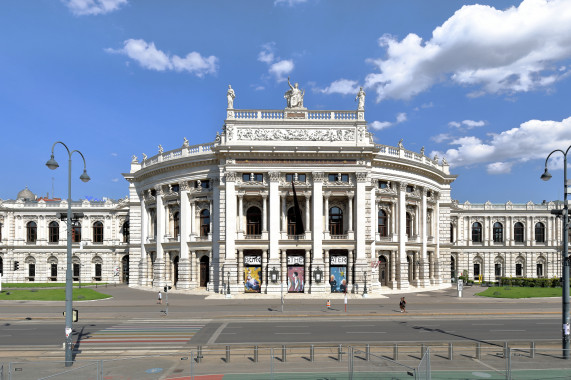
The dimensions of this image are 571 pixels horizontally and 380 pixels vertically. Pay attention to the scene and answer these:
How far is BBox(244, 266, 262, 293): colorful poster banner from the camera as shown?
50688 mm

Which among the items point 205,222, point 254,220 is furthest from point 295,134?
point 205,222

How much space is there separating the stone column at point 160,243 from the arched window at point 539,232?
7352cm

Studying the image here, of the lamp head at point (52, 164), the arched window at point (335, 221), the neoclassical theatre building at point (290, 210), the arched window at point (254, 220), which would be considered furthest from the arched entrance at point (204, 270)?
the lamp head at point (52, 164)

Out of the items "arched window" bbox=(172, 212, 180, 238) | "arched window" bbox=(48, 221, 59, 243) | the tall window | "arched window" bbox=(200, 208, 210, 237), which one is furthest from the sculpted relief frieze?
"arched window" bbox=(48, 221, 59, 243)

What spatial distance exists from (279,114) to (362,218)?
16181 millimetres

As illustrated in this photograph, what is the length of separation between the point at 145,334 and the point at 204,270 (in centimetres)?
2981

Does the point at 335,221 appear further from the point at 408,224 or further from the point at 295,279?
the point at 408,224

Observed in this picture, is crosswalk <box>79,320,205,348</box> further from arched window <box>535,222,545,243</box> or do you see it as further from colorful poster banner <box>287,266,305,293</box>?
arched window <box>535,222,545,243</box>

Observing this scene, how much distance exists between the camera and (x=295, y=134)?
51.3 meters

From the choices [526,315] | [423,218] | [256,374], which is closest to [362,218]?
[423,218]

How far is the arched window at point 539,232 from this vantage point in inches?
3403

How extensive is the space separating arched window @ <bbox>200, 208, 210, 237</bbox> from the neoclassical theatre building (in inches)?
5.2

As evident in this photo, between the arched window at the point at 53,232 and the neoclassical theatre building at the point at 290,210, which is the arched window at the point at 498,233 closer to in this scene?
the neoclassical theatre building at the point at 290,210

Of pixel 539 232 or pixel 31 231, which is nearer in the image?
pixel 31 231
